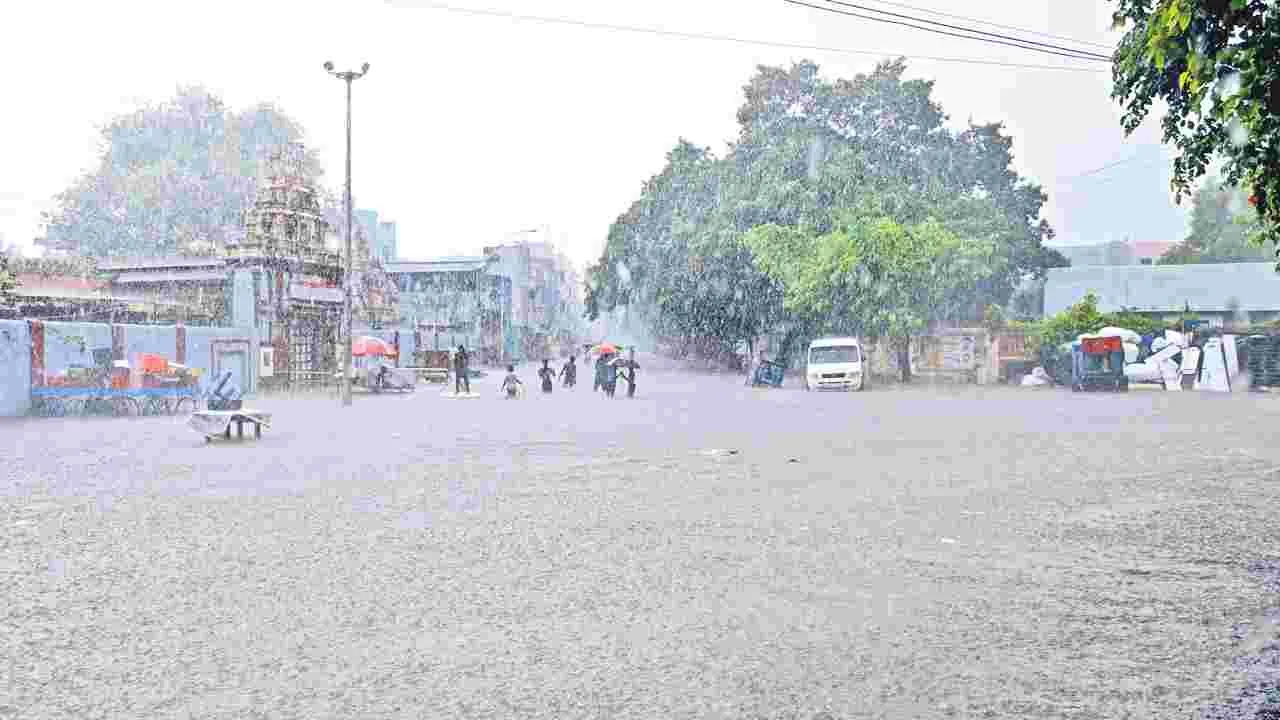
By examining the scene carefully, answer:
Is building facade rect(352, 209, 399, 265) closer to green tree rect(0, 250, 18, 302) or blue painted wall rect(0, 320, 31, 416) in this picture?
green tree rect(0, 250, 18, 302)

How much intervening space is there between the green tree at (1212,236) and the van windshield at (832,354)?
45.0 metres

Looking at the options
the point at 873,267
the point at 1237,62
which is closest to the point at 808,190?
the point at 873,267

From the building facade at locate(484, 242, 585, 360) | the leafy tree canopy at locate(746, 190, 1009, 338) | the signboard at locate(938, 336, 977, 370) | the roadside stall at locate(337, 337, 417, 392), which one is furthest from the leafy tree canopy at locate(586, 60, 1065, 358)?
the building facade at locate(484, 242, 585, 360)

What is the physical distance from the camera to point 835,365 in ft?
130

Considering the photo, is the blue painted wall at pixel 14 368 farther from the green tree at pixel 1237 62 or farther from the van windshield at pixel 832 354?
the van windshield at pixel 832 354

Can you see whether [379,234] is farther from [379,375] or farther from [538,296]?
[379,375]

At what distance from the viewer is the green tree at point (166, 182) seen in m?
65.5

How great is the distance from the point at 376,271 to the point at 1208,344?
3942cm

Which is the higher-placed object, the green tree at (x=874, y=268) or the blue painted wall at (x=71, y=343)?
the green tree at (x=874, y=268)

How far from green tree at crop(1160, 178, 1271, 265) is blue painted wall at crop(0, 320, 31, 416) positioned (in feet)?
234

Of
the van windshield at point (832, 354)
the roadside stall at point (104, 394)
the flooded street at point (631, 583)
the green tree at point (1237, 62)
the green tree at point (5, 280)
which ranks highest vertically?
the green tree at point (5, 280)

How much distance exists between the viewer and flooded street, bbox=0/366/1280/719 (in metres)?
4.60

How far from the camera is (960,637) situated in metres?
5.44

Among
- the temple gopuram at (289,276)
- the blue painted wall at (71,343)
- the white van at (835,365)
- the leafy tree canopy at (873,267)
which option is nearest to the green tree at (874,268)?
the leafy tree canopy at (873,267)
